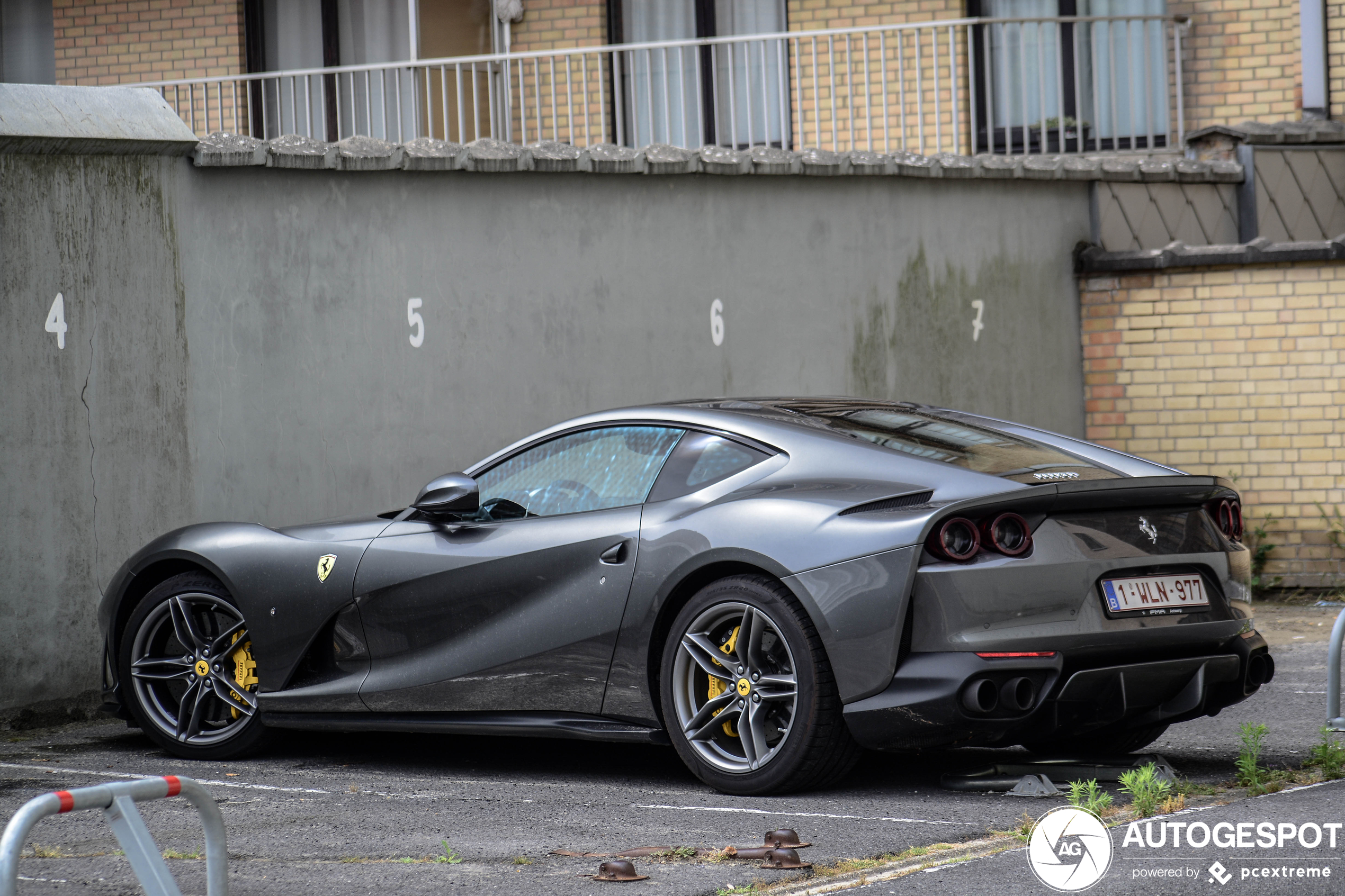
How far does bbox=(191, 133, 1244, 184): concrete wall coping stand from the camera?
834cm

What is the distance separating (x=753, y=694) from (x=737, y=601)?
0.30m

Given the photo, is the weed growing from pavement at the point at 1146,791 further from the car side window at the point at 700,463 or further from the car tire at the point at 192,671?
the car tire at the point at 192,671

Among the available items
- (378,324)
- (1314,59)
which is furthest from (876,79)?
(378,324)

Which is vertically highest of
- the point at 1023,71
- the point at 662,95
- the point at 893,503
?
the point at 662,95

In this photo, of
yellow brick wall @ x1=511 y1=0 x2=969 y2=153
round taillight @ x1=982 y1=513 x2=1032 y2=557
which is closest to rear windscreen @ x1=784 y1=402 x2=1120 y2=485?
round taillight @ x1=982 y1=513 x2=1032 y2=557

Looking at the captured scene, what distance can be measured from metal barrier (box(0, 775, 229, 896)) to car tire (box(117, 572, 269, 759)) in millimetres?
2963

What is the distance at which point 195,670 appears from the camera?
6.58 m

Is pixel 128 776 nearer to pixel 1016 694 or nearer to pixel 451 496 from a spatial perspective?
pixel 451 496

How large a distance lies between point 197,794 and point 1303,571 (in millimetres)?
9096

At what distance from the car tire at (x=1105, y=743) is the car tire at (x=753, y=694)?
0.98 m

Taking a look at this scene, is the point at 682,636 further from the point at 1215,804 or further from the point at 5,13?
the point at 5,13

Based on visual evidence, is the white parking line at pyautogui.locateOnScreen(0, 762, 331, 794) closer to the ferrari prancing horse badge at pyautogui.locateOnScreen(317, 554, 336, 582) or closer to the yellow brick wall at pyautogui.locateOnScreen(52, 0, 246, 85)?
the ferrari prancing horse badge at pyautogui.locateOnScreen(317, 554, 336, 582)

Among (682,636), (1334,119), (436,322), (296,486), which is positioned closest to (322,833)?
(682,636)

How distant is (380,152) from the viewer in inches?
341
